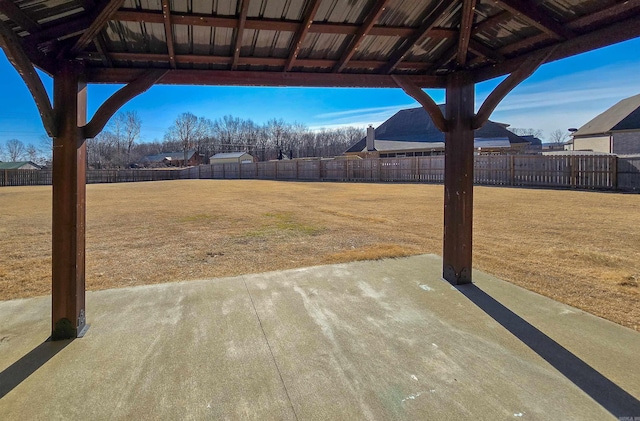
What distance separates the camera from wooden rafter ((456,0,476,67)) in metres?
3.04

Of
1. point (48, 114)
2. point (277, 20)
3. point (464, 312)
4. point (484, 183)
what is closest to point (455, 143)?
point (464, 312)

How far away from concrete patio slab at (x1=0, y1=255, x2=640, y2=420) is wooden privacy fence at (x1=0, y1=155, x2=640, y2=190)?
16.6 m

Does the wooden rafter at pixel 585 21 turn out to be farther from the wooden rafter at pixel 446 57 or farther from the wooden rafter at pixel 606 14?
the wooden rafter at pixel 446 57

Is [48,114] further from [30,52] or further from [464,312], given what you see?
[464,312]

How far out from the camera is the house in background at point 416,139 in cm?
3381

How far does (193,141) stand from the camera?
82.1 m

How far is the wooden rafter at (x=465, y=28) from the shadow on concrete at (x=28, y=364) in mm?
4468

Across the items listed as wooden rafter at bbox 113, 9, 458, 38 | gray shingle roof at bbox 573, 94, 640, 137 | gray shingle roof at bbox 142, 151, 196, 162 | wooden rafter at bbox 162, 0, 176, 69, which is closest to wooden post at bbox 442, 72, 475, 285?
wooden rafter at bbox 113, 9, 458, 38

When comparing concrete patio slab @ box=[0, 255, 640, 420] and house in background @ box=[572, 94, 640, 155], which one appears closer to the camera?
concrete patio slab @ box=[0, 255, 640, 420]

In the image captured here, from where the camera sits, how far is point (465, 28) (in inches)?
128

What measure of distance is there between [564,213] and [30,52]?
37.9ft

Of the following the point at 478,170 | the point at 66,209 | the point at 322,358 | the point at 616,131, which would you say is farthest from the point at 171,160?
the point at 322,358

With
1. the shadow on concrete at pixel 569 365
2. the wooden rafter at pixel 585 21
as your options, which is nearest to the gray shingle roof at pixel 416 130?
the wooden rafter at pixel 585 21

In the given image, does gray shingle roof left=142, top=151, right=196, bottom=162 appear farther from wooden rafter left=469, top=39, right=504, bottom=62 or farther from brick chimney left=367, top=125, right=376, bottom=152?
wooden rafter left=469, top=39, right=504, bottom=62
